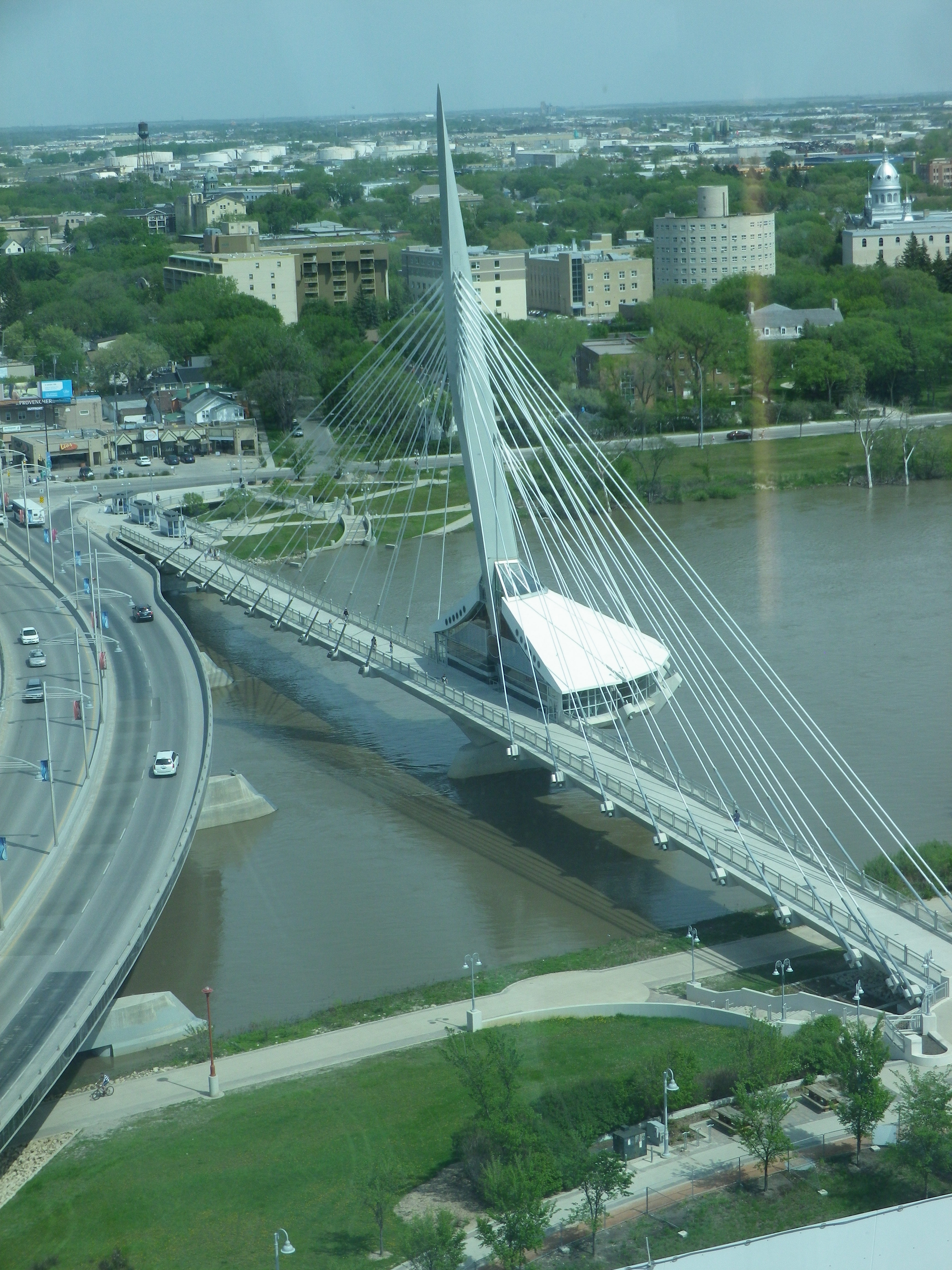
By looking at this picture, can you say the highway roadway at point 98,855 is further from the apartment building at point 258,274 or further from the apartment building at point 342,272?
the apartment building at point 342,272

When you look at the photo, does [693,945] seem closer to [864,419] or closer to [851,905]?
[851,905]

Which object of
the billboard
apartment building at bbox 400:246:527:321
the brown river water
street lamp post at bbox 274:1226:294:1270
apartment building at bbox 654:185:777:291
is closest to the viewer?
street lamp post at bbox 274:1226:294:1270

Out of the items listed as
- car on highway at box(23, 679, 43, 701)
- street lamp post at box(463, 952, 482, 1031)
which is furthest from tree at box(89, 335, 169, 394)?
street lamp post at box(463, 952, 482, 1031)

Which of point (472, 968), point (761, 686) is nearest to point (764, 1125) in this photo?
point (472, 968)

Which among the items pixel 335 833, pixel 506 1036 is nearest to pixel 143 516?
pixel 335 833

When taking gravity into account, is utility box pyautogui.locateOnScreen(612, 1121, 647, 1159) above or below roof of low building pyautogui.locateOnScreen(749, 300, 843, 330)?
below

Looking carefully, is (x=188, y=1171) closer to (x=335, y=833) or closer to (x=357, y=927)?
(x=357, y=927)

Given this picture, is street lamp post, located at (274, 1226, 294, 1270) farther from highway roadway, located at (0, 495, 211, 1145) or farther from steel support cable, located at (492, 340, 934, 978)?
steel support cable, located at (492, 340, 934, 978)
